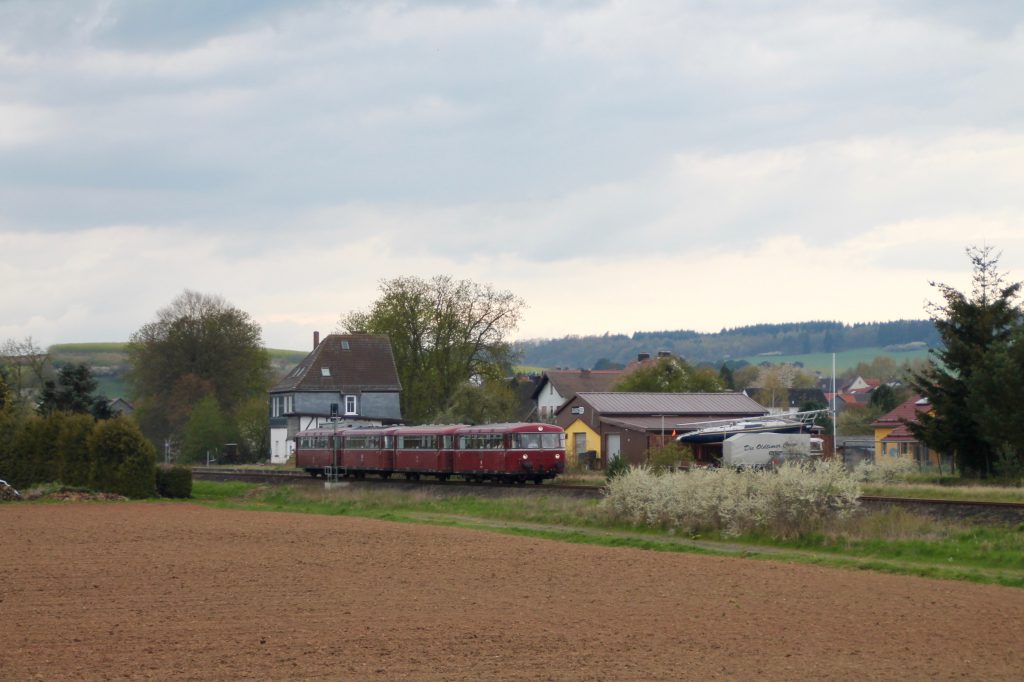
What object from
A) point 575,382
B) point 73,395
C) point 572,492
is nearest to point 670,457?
point 572,492

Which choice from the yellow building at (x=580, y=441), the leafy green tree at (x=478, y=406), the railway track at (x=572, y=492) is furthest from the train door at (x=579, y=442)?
the railway track at (x=572, y=492)

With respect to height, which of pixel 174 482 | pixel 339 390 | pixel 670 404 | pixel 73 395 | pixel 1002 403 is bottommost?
pixel 174 482

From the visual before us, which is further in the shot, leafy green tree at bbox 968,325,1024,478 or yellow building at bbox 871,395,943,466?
yellow building at bbox 871,395,943,466

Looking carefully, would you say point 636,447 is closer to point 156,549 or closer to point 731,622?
point 156,549

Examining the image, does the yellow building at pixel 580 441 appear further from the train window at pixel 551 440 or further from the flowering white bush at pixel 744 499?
the flowering white bush at pixel 744 499

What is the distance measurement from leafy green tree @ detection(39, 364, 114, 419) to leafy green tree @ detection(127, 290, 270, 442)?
21.2m

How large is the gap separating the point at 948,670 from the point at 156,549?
18051 mm

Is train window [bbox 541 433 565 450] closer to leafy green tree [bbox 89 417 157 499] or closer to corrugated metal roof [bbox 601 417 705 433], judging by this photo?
corrugated metal roof [bbox 601 417 705 433]

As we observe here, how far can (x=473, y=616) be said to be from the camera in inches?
689

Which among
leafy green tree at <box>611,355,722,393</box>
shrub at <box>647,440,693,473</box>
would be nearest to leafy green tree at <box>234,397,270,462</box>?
leafy green tree at <box>611,355,722,393</box>

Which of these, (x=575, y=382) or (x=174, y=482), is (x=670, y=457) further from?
(x=575, y=382)

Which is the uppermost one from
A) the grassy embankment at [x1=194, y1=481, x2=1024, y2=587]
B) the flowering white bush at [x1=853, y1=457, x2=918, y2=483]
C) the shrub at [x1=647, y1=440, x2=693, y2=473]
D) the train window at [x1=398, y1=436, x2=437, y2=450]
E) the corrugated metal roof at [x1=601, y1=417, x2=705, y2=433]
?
the corrugated metal roof at [x1=601, y1=417, x2=705, y2=433]

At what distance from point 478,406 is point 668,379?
16.6 meters

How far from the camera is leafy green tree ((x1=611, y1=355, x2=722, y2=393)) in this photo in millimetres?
87125
